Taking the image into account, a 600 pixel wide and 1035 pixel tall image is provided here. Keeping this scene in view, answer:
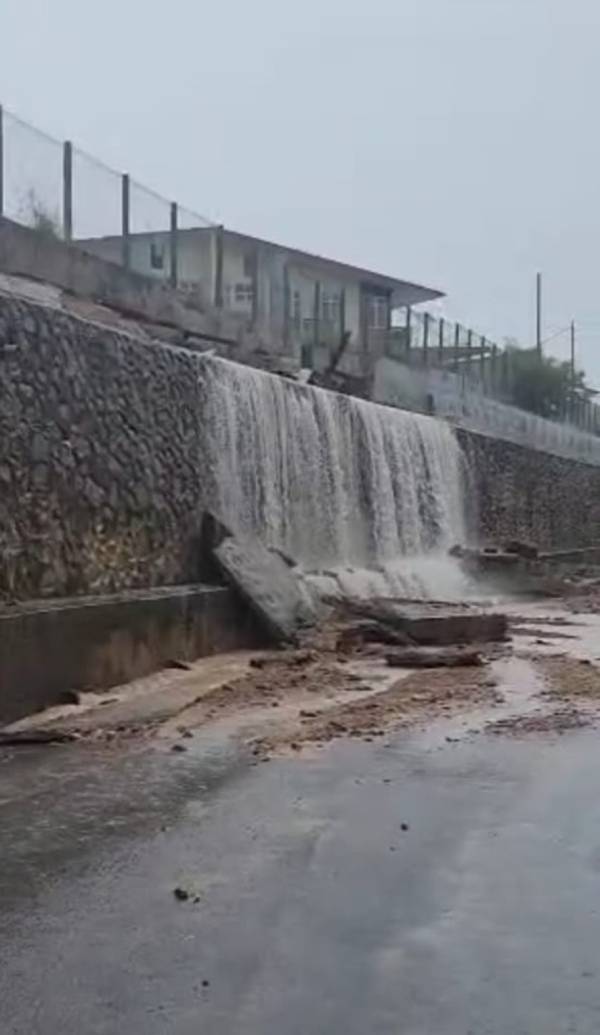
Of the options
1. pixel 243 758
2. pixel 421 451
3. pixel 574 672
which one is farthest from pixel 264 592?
pixel 421 451

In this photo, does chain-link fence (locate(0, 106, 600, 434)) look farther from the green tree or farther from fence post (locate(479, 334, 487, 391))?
the green tree

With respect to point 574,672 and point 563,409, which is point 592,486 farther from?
point 574,672

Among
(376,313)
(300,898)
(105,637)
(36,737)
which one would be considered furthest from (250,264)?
(300,898)

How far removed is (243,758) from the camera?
6.94 m

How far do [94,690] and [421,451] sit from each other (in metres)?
14.8

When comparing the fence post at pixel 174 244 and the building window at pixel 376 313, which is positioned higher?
the building window at pixel 376 313

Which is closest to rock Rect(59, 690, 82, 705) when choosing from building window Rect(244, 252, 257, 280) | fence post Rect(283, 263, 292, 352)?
fence post Rect(283, 263, 292, 352)

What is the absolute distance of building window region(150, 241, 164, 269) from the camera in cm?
1970

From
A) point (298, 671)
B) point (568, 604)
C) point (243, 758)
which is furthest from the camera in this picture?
point (568, 604)

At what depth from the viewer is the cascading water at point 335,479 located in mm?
14484

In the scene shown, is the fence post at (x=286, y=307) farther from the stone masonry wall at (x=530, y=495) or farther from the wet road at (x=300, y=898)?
the wet road at (x=300, y=898)

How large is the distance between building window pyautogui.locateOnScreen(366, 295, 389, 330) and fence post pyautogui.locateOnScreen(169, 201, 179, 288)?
9940 mm

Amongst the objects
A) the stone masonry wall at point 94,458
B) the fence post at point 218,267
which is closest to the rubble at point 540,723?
the stone masonry wall at point 94,458

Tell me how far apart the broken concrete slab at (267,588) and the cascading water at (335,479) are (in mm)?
751
